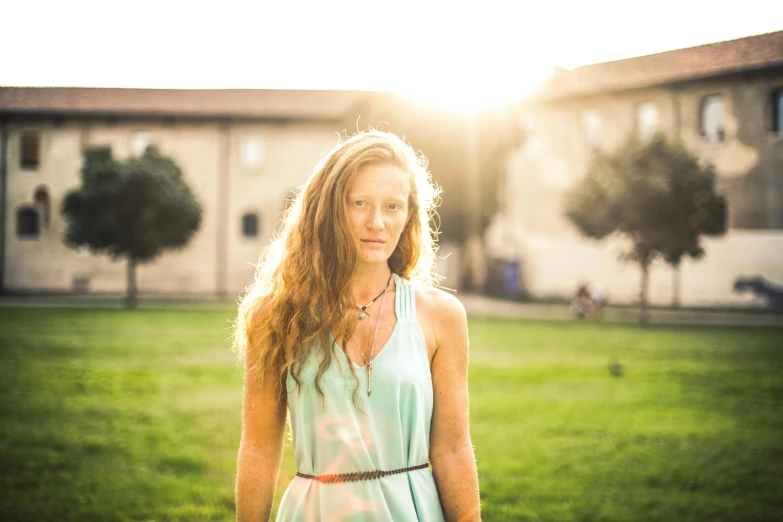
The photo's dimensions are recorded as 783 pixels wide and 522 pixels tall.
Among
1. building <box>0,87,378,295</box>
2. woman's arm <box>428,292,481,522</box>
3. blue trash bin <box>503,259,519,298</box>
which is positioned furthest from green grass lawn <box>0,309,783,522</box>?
building <box>0,87,378,295</box>

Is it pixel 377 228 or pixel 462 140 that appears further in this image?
pixel 462 140

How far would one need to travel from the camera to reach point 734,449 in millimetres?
8453

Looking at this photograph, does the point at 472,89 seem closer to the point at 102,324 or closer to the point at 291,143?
the point at 291,143

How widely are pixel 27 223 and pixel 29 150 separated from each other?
3.94m

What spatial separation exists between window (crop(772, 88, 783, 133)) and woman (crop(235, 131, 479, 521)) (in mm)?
34224

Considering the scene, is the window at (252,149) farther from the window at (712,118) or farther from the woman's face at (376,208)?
the woman's face at (376,208)

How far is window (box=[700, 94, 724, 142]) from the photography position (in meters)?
33.7

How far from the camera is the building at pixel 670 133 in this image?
32.3 meters

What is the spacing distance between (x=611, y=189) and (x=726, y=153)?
29.3 feet

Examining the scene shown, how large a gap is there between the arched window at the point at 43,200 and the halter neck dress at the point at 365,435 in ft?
145

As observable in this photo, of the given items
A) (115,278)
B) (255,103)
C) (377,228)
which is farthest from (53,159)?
(377,228)

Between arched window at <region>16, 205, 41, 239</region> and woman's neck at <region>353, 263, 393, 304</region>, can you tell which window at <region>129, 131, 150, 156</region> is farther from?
→ woman's neck at <region>353, 263, 393, 304</region>

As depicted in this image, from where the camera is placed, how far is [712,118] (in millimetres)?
33969

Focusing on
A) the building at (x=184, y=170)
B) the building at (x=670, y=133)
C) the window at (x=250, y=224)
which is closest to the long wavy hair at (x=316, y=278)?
the building at (x=670, y=133)
